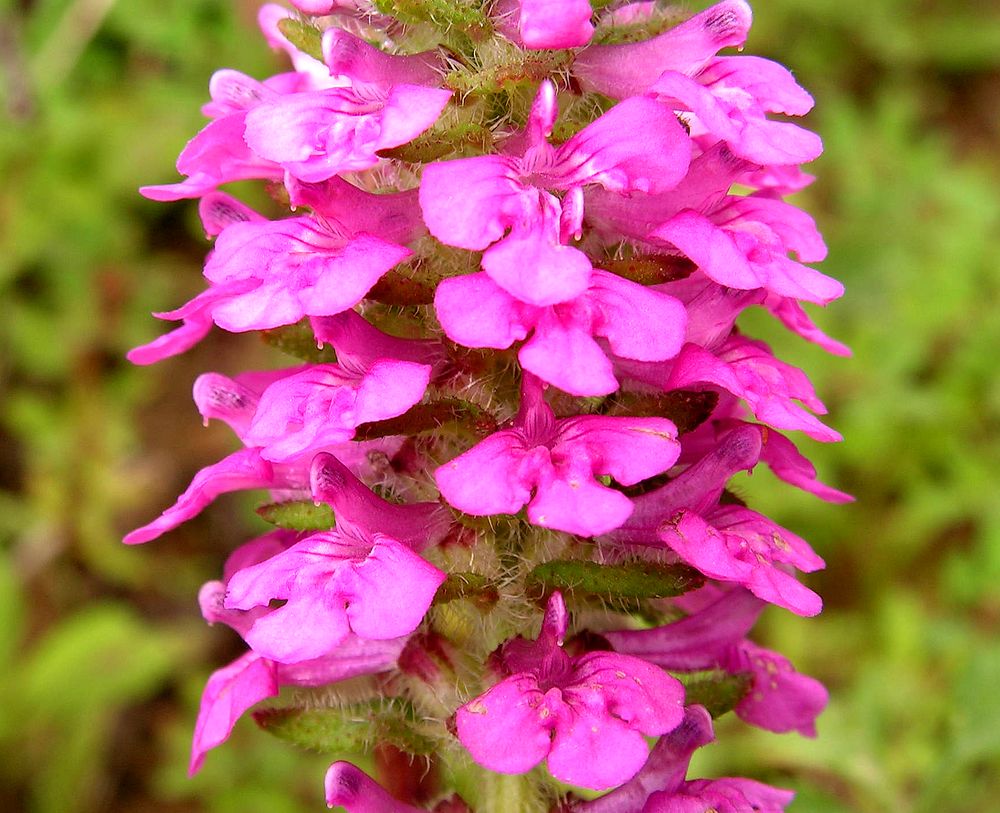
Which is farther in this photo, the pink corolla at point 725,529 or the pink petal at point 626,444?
the pink corolla at point 725,529

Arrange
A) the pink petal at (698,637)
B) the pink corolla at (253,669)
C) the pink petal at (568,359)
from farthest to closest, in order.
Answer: the pink petal at (698,637)
the pink corolla at (253,669)
the pink petal at (568,359)

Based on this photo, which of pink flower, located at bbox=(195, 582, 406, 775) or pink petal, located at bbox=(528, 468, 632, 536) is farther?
pink flower, located at bbox=(195, 582, 406, 775)

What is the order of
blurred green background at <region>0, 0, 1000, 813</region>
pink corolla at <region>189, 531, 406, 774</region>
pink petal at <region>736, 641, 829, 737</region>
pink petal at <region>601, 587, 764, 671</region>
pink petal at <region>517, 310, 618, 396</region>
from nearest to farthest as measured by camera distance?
pink petal at <region>517, 310, 618, 396</region>
pink corolla at <region>189, 531, 406, 774</region>
pink petal at <region>601, 587, 764, 671</region>
pink petal at <region>736, 641, 829, 737</region>
blurred green background at <region>0, 0, 1000, 813</region>

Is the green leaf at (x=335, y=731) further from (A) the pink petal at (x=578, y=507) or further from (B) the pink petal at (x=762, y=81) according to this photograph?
(B) the pink petal at (x=762, y=81)

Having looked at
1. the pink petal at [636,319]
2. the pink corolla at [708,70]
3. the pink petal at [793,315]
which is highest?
the pink corolla at [708,70]

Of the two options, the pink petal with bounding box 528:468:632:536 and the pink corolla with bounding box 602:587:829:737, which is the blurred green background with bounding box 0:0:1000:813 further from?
the pink petal with bounding box 528:468:632:536

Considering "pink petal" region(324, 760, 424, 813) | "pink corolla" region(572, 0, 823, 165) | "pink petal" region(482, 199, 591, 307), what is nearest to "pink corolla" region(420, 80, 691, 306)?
"pink petal" region(482, 199, 591, 307)

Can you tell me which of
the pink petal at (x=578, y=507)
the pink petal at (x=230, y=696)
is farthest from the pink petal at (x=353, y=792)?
the pink petal at (x=578, y=507)

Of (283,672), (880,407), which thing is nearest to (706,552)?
(283,672)
